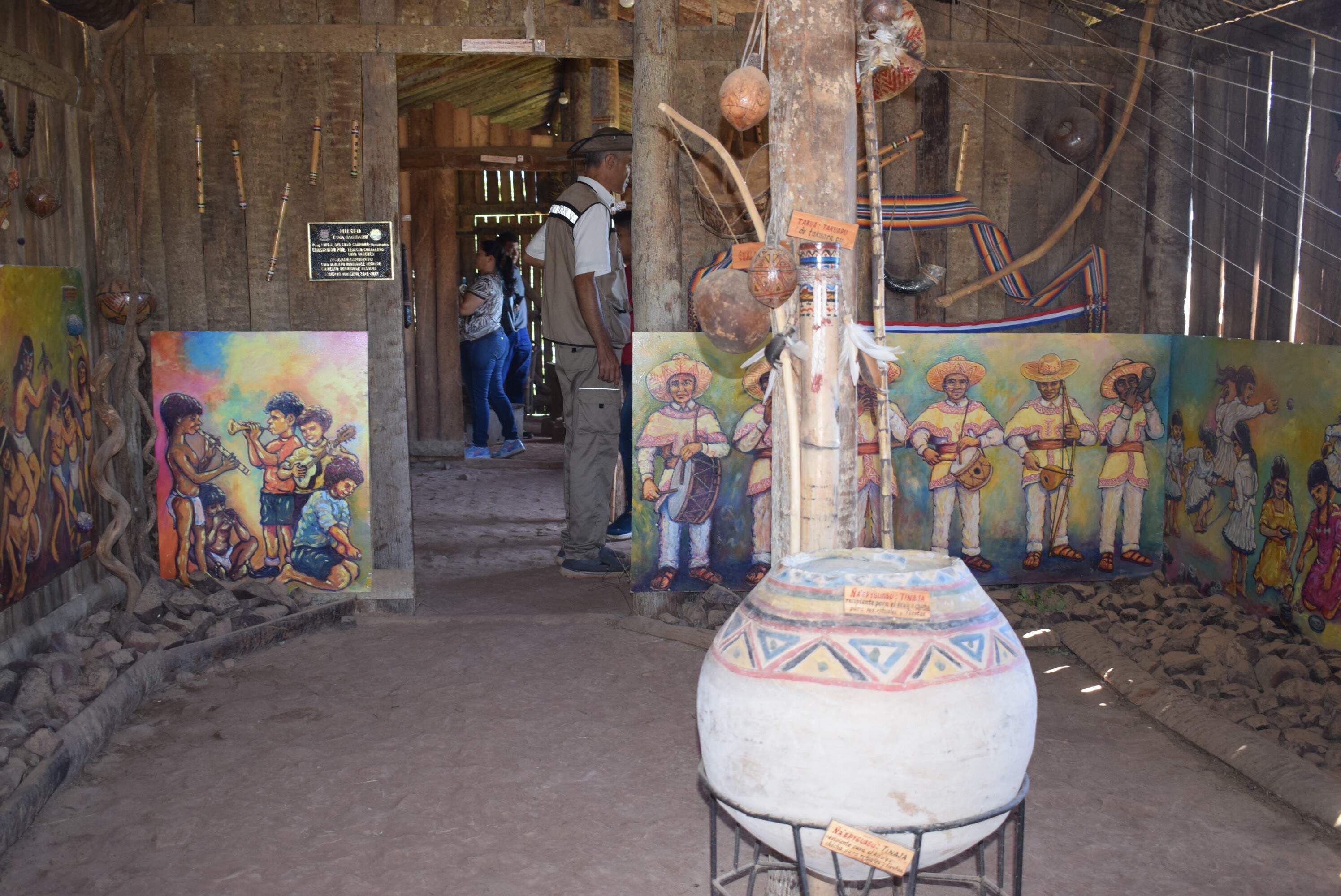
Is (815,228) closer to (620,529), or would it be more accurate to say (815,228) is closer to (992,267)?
(992,267)

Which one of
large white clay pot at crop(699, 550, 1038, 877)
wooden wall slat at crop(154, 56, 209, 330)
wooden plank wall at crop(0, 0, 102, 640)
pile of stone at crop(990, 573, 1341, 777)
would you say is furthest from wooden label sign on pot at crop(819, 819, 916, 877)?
wooden wall slat at crop(154, 56, 209, 330)

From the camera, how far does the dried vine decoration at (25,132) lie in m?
3.96

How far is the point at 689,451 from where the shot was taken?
4.93 metres

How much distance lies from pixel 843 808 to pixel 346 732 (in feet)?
7.14

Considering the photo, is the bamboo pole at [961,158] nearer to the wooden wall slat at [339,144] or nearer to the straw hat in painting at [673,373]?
the straw hat in painting at [673,373]

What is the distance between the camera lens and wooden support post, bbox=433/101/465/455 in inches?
400

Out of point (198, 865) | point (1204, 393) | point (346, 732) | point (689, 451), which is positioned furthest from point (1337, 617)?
point (198, 865)

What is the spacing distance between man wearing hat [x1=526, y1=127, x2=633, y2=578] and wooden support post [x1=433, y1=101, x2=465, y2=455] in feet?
15.1

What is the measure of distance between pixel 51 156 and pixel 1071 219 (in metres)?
4.30

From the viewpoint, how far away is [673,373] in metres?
4.88

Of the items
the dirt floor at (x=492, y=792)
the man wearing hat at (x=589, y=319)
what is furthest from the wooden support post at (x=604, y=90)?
the dirt floor at (x=492, y=792)

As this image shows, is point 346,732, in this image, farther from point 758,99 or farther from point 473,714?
point 758,99

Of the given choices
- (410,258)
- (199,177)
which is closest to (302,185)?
(199,177)

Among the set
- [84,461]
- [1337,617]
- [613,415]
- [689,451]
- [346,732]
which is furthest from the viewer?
[613,415]
